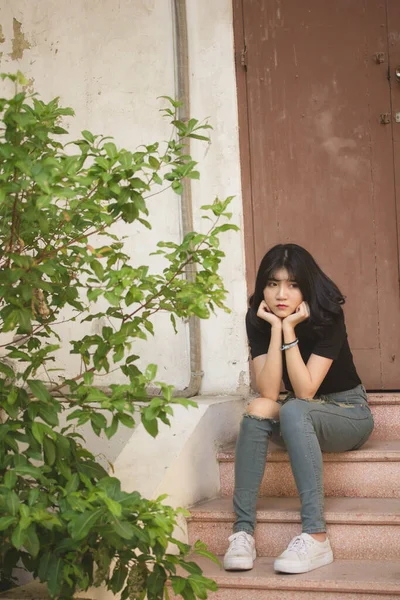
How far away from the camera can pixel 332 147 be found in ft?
13.8

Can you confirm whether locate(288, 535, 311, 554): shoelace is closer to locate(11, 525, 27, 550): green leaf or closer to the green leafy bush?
the green leafy bush

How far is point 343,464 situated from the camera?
11.2 feet

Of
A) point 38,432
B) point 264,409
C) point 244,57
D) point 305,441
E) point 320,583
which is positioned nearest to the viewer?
point 38,432

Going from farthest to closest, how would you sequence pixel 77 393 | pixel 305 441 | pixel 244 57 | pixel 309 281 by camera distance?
1. pixel 244 57
2. pixel 309 281
3. pixel 305 441
4. pixel 77 393

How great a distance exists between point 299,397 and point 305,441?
0.91 ft

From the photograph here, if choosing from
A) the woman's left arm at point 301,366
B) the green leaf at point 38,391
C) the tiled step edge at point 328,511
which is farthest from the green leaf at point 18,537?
the woman's left arm at point 301,366

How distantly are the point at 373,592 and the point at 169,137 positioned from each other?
253 cm

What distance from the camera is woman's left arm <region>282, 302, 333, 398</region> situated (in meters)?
3.24

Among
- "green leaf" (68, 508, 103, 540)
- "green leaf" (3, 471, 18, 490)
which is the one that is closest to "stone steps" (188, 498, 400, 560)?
"green leaf" (68, 508, 103, 540)

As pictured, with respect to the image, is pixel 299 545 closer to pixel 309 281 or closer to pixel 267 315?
pixel 267 315

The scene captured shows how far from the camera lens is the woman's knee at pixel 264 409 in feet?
10.6

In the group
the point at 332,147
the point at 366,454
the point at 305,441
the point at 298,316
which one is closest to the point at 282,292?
the point at 298,316

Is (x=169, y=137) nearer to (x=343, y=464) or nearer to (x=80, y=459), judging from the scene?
(x=343, y=464)

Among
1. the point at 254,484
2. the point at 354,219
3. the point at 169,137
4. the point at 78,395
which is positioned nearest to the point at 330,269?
the point at 354,219
